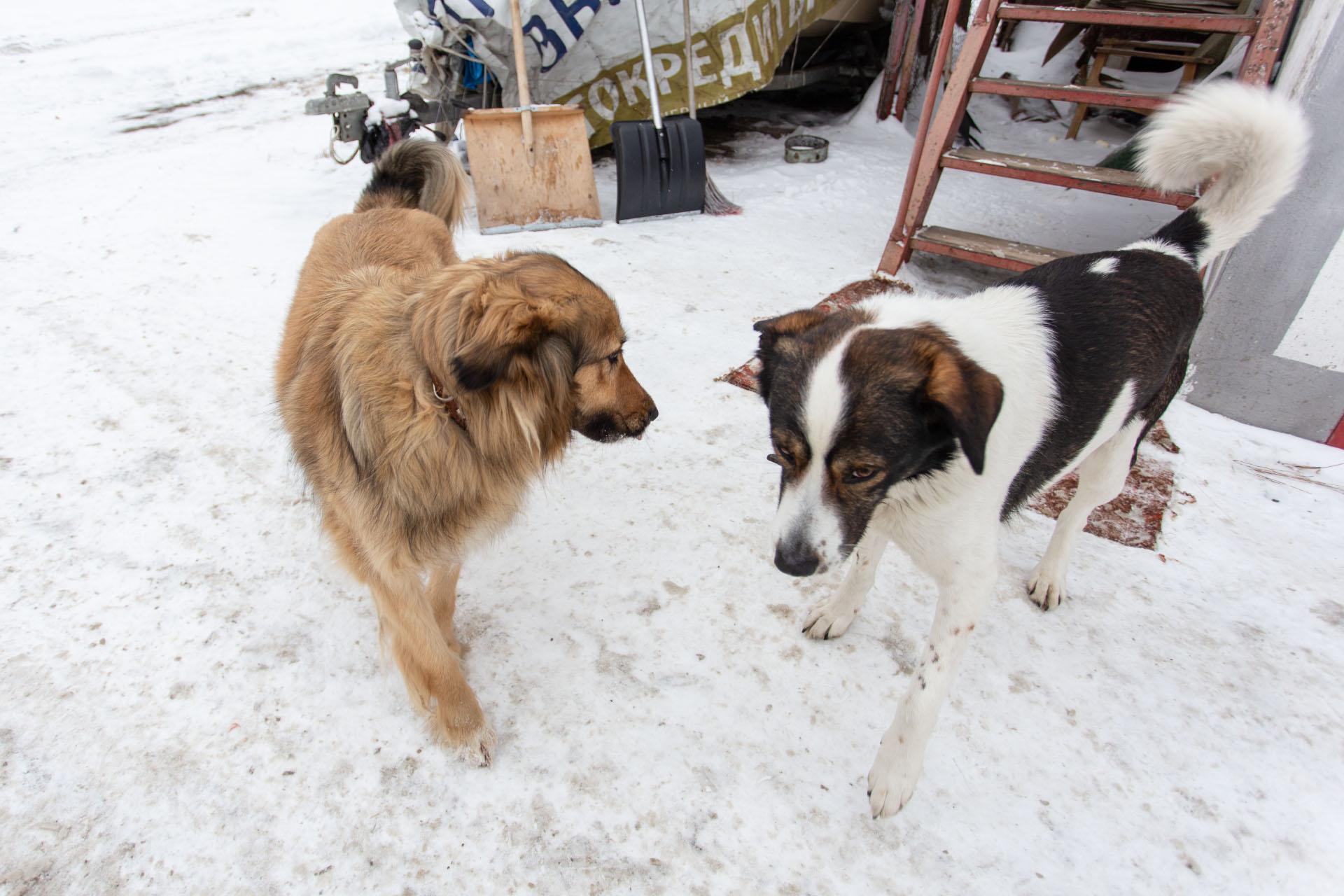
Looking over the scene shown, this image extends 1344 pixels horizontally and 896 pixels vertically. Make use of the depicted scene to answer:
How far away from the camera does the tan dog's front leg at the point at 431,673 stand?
1.87m

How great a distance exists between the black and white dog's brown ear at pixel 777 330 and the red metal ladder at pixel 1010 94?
3.11 meters

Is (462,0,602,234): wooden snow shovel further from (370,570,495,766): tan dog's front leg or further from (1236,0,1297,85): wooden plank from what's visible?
(1236,0,1297,85): wooden plank

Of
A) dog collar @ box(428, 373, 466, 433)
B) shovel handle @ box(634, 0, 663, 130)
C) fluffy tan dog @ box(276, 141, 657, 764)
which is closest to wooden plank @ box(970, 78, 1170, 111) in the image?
shovel handle @ box(634, 0, 663, 130)

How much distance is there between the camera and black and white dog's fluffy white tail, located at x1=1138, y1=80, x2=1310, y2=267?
6.82 ft

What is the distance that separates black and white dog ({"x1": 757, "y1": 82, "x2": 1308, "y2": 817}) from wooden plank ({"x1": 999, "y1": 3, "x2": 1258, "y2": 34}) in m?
1.98

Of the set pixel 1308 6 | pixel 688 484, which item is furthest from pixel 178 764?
pixel 1308 6

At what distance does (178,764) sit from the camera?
1809 millimetres

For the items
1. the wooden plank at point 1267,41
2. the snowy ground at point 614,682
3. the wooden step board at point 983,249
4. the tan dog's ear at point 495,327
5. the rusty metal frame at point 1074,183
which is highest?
the wooden plank at point 1267,41

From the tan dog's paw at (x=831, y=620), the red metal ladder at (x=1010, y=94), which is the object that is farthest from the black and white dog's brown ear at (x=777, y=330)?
the red metal ladder at (x=1010, y=94)

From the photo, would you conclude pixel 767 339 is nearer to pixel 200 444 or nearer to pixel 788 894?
pixel 788 894

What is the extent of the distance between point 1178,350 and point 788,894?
6.95ft

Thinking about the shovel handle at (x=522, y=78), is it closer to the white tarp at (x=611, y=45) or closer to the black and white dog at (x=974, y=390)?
the white tarp at (x=611, y=45)

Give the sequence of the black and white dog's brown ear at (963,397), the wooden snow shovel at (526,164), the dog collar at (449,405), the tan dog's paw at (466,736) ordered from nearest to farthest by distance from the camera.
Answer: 1. the black and white dog's brown ear at (963,397)
2. the dog collar at (449,405)
3. the tan dog's paw at (466,736)
4. the wooden snow shovel at (526,164)

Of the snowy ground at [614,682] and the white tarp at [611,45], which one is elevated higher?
the white tarp at [611,45]
